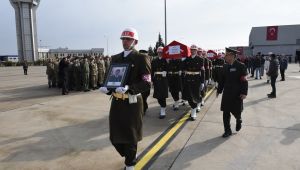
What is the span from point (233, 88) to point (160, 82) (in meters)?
2.70

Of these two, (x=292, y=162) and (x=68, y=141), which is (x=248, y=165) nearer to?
(x=292, y=162)

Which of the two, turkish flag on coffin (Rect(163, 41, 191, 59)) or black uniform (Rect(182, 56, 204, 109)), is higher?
turkish flag on coffin (Rect(163, 41, 191, 59))

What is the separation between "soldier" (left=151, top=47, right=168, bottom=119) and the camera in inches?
337

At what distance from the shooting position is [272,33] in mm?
72062

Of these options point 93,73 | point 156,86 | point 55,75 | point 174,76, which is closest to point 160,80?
point 156,86

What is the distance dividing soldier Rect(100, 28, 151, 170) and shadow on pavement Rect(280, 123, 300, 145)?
3337mm

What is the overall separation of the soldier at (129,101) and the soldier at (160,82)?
411cm

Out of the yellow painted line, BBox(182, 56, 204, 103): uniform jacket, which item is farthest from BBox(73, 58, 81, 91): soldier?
the yellow painted line

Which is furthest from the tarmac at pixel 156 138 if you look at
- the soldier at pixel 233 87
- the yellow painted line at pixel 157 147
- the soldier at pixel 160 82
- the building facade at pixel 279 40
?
the building facade at pixel 279 40

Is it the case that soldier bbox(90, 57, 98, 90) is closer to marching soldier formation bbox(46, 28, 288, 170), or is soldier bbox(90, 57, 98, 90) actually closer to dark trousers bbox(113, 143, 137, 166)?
marching soldier formation bbox(46, 28, 288, 170)

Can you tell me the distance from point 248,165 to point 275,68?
9187 millimetres

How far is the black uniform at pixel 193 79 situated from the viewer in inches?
328

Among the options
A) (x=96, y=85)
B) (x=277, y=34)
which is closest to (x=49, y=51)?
(x=277, y=34)

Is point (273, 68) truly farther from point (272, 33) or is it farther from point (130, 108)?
point (272, 33)
